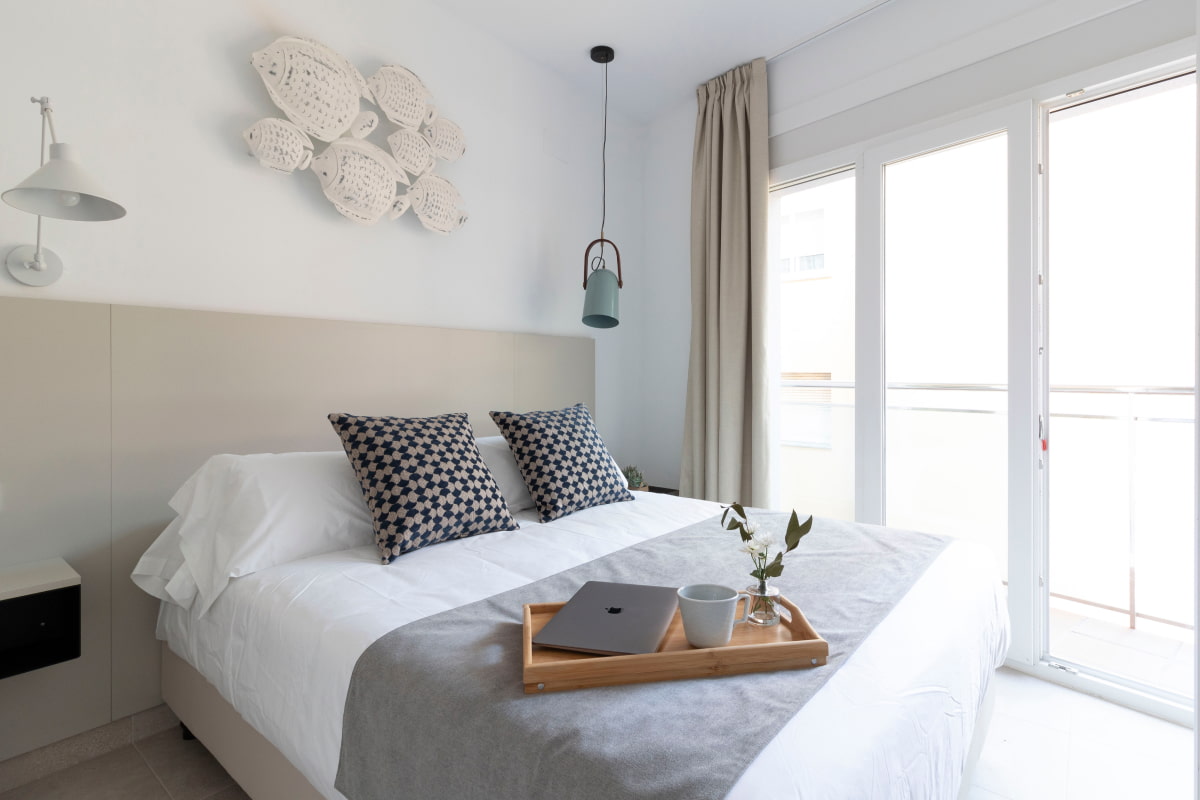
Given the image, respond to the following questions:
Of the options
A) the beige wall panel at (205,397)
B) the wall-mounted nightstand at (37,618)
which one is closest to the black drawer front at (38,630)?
the wall-mounted nightstand at (37,618)

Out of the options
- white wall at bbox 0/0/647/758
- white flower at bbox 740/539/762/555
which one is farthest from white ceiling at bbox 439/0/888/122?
white flower at bbox 740/539/762/555

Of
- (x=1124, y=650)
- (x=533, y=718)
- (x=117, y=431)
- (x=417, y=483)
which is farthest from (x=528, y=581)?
(x=1124, y=650)

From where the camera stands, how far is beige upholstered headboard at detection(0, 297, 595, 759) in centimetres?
162

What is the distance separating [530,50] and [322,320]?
181 cm

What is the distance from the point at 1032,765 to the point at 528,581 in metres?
1.59

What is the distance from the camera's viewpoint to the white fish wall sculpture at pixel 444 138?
2.54m

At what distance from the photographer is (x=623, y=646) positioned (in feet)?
3.26

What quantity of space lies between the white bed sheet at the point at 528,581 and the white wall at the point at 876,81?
183 centimetres

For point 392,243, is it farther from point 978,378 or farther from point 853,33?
point 978,378

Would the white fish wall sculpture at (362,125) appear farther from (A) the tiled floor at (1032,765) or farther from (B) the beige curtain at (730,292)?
(A) the tiled floor at (1032,765)

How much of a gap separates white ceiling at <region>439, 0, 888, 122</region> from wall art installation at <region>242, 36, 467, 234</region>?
2.09 feet

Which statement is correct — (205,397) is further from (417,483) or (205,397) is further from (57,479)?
(417,483)

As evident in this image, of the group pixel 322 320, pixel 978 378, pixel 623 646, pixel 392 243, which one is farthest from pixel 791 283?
pixel 623 646

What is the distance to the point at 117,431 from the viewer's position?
1766 mm
